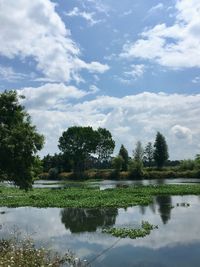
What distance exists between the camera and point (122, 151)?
14725 centimetres

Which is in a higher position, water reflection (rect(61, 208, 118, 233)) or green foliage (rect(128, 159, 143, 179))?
green foliage (rect(128, 159, 143, 179))

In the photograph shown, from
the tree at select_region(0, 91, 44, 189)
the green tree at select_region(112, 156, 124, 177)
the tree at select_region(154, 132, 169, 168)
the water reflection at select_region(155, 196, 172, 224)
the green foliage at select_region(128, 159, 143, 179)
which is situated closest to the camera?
the tree at select_region(0, 91, 44, 189)

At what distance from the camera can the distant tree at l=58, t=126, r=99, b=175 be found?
14050 centimetres

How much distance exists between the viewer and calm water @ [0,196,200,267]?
21.2 meters

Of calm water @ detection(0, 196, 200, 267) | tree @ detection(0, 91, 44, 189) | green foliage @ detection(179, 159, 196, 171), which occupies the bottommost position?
calm water @ detection(0, 196, 200, 267)

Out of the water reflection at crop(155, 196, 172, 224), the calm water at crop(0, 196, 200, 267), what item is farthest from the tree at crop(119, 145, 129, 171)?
the calm water at crop(0, 196, 200, 267)

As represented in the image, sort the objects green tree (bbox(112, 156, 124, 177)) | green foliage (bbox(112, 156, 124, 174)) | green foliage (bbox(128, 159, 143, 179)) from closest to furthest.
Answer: green foliage (bbox(128, 159, 143, 179)) < green tree (bbox(112, 156, 124, 177)) < green foliage (bbox(112, 156, 124, 174))

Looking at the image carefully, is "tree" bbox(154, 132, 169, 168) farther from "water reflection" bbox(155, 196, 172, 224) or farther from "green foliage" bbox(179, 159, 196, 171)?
"water reflection" bbox(155, 196, 172, 224)

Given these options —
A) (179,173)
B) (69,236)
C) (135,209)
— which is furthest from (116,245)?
(179,173)

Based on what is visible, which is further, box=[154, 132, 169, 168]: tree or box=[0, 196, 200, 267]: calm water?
box=[154, 132, 169, 168]: tree

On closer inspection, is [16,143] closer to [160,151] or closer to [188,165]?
[188,165]

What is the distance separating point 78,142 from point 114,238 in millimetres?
114816

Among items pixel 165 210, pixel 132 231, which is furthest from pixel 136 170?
pixel 132 231

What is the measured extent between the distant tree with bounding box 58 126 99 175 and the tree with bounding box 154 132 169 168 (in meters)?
19.3
